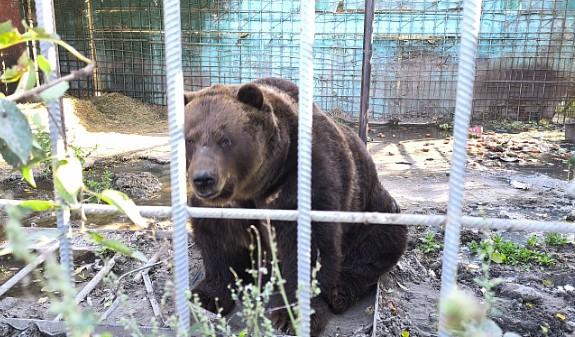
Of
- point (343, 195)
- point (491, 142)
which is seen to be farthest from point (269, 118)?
point (491, 142)

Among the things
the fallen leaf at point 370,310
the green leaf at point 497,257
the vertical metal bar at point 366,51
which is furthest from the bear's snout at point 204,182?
the vertical metal bar at point 366,51

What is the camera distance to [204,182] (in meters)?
2.47

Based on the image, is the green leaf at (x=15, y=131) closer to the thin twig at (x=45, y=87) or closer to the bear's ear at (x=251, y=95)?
the thin twig at (x=45, y=87)

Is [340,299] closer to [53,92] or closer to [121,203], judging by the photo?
[121,203]

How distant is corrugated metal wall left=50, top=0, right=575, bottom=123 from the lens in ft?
36.5

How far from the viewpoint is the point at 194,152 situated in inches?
106

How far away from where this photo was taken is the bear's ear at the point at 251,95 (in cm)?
285

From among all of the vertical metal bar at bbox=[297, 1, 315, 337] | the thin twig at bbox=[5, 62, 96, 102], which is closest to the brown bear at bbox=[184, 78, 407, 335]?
the vertical metal bar at bbox=[297, 1, 315, 337]

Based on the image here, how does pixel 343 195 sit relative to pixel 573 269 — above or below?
above

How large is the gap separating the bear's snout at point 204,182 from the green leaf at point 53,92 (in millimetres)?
1116

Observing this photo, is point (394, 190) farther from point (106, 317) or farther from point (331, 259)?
point (106, 317)

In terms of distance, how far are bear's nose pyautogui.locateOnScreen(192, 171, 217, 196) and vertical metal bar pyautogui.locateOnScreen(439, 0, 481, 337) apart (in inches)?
50.2

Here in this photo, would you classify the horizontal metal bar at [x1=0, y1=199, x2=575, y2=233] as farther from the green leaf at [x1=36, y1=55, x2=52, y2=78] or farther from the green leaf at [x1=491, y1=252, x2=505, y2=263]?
the green leaf at [x1=491, y1=252, x2=505, y2=263]

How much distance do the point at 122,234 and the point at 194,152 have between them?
6.76 feet
